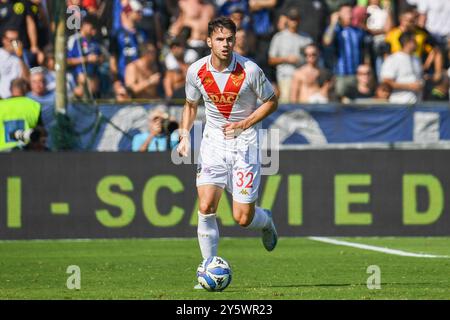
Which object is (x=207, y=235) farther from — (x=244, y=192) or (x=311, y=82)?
(x=311, y=82)

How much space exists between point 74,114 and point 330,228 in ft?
14.6

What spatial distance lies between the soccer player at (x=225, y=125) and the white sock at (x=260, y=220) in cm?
27

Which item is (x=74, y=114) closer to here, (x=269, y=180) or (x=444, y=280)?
(x=269, y=180)

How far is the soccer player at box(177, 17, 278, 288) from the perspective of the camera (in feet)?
37.1

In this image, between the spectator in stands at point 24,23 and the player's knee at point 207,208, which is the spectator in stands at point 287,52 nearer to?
the spectator in stands at point 24,23

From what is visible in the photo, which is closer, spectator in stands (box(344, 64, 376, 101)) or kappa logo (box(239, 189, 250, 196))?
kappa logo (box(239, 189, 250, 196))

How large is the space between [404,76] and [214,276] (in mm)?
10766

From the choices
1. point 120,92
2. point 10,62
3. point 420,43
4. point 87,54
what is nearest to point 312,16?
point 420,43

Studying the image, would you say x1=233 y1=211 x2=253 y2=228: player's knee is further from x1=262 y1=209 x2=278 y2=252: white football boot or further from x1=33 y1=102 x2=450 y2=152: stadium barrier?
x1=33 y1=102 x2=450 y2=152: stadium barrier

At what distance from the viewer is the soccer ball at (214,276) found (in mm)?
10781

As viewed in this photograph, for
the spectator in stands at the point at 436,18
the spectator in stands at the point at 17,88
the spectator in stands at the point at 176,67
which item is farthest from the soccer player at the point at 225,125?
the spectator in stands at the point at 436,18

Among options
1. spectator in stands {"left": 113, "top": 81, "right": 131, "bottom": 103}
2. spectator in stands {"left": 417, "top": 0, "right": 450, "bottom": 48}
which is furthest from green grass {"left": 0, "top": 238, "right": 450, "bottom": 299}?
spectator in stands {"left": 417, "top": 0, "right": 450, "bottom": 48}

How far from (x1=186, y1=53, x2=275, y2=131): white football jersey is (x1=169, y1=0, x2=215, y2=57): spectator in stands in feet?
30.7

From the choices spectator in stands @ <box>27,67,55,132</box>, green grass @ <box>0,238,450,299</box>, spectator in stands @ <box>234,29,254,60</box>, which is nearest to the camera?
green grass @ <box>0,238,450,299</box>
